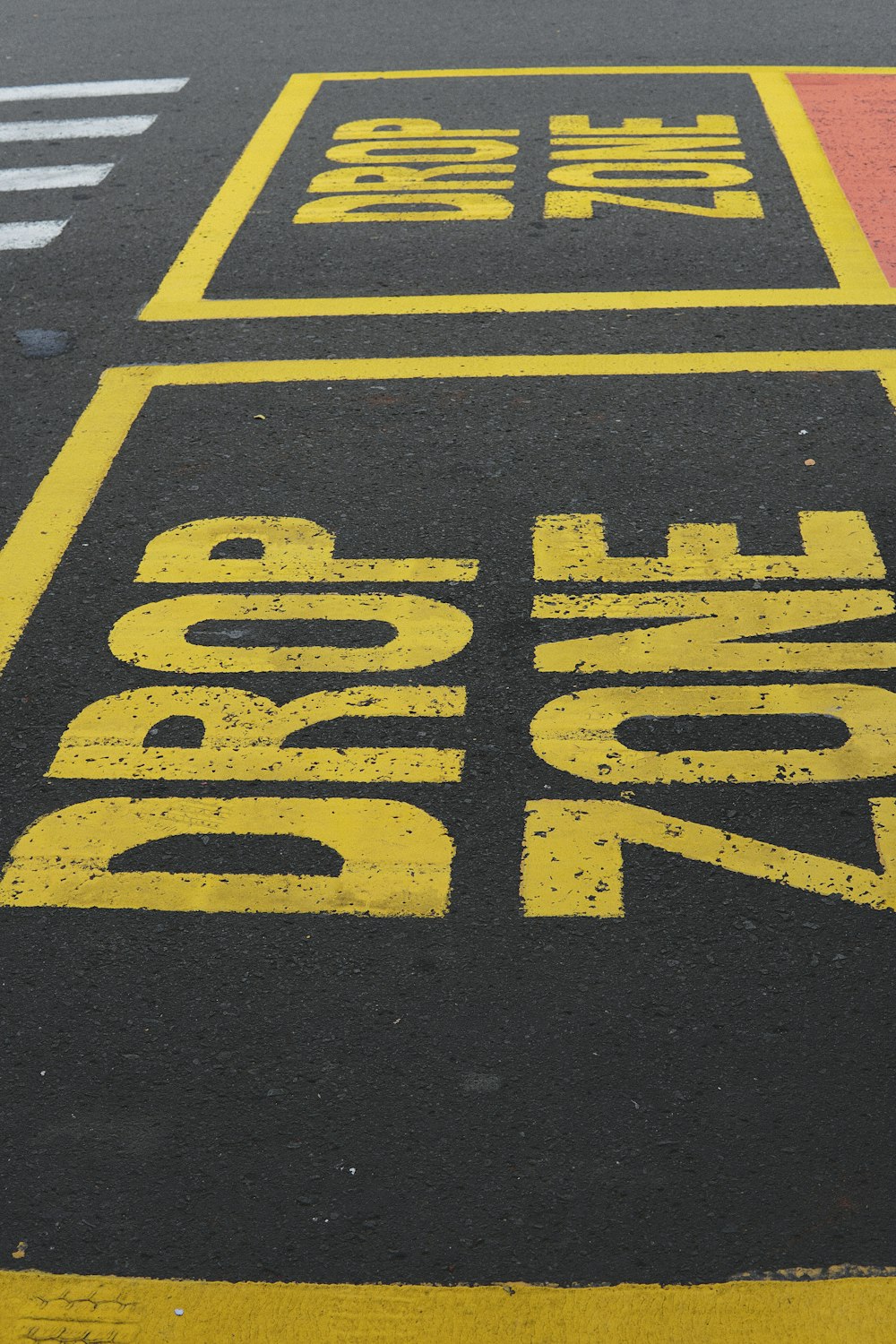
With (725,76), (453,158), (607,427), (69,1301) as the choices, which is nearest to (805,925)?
(69,1301)

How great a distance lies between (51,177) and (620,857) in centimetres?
690

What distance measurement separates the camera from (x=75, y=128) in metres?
9.63

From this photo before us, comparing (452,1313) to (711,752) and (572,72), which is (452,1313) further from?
(572,72)

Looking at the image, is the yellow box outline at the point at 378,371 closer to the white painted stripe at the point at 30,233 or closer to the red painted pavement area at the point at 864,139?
the red painted pavement area at the point at 864,139

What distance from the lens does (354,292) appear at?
7.05 metres

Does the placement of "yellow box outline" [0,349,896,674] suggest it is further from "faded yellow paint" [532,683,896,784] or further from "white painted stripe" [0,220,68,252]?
"faded yellow paint" [532,683,896,784]

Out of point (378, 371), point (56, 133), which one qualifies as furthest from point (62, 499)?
point (56, 133)

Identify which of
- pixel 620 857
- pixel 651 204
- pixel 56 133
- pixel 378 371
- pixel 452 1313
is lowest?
pixel 452 1313

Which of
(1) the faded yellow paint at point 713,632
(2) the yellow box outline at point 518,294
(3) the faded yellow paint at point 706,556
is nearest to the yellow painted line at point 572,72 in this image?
(2) the yellow box outline at point 518,294

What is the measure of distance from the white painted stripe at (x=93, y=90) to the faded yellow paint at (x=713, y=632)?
738 centimetres

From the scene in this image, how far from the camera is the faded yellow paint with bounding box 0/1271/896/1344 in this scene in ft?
8.93

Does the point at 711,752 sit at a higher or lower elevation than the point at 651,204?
lower

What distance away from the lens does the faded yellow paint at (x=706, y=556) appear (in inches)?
191

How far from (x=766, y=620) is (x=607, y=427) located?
4.97ft
